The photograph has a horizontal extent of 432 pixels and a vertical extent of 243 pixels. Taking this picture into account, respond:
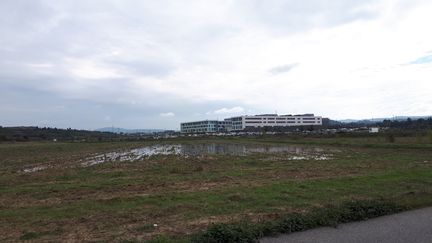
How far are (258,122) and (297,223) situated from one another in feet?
553

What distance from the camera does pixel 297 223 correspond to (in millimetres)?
7277

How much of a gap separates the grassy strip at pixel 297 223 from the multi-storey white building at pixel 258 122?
529 ft

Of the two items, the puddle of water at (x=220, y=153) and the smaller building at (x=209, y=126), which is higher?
the smaller building at (x=209, y=126)

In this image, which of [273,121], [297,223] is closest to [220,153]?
[297,223]

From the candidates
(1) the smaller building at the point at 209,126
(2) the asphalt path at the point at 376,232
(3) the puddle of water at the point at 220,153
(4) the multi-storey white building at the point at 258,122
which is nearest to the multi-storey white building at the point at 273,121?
(4) the multi-storey white building at the point at 258,122

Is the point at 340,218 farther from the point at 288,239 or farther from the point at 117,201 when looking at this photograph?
the point at 117,201

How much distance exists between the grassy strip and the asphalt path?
18 cm

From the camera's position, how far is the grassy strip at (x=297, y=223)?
6332mm

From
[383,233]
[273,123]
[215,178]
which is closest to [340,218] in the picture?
[383,233]

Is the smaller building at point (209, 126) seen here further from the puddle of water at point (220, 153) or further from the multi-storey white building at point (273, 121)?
the puddle of water at point (220, 153)

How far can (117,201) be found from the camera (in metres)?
11.0

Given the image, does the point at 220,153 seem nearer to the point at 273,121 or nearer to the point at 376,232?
the point at 376,232

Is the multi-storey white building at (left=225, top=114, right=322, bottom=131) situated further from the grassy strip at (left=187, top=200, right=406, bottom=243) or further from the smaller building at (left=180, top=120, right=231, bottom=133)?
the grassy strip at (left=187, top=200, right=406, bottom=243)

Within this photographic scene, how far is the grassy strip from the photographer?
20.8 feet
